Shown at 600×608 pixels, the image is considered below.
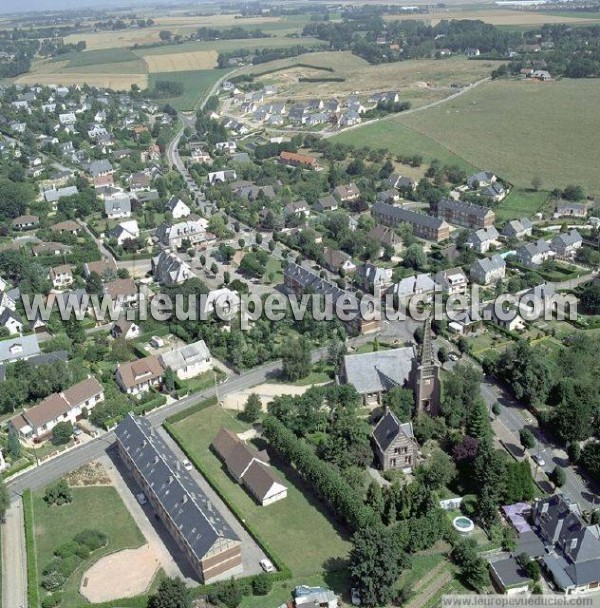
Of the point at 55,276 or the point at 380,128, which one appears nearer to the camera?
the point at 55,276

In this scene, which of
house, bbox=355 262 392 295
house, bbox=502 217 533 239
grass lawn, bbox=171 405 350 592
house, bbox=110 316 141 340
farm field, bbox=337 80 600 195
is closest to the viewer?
grass lawn, bbox=171 405 350 592

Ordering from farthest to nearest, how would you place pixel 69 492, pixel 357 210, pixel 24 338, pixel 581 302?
pixel 357 210 < pixel 581 302 < pixel 24 338 < pixel 69 492

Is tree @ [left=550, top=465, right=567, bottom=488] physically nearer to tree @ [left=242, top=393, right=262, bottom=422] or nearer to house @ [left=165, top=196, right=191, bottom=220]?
tree @ [left=242, top=393, right=262, bottom=422]

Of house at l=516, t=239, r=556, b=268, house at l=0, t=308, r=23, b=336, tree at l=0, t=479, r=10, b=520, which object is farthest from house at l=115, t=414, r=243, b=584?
house at l=516, t=239, r=556, b=268

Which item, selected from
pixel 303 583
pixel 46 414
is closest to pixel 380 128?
pixel 46 414

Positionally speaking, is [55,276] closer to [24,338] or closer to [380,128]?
[24,338]

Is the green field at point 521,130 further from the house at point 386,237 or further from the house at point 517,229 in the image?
the house at point 386,237
